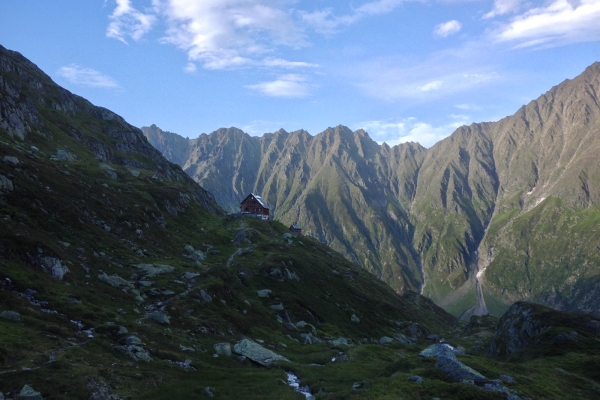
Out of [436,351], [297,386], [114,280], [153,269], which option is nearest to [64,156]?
[153,269]

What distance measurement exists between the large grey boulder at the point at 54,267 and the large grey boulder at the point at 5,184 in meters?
17.8

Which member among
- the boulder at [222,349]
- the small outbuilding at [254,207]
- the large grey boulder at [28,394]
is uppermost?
the small outbuilding at [254,207]

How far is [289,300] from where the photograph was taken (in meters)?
89.6

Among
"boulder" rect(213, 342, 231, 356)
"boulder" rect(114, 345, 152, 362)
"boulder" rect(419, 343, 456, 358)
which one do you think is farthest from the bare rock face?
"boulder" rect(114, 345, 152, 362)

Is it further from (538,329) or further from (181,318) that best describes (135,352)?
(538,329)

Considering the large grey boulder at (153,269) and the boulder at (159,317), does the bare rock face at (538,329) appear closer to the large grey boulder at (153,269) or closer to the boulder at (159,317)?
the boulder at (159,317)

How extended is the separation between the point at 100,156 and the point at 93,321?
117637mm

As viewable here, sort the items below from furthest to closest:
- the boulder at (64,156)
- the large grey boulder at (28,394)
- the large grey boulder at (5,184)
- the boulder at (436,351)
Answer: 1. the boulder at (64,156)
2. the large grey boulder at (5,184)
3. the boulder at (436,351)
4. the large grey boulder at (28,394)

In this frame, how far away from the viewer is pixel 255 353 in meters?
49.8

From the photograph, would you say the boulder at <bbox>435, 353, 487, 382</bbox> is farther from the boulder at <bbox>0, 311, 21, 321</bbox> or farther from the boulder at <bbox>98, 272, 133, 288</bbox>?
the boulder at <bbox>98, 272, 133, 288</bbox>

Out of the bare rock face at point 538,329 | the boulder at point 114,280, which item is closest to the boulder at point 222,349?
the boulder at point 114,280

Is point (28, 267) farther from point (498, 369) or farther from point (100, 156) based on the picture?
point (100, 156)

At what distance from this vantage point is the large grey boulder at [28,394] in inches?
1016

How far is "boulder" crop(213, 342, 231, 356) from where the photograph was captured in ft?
156
